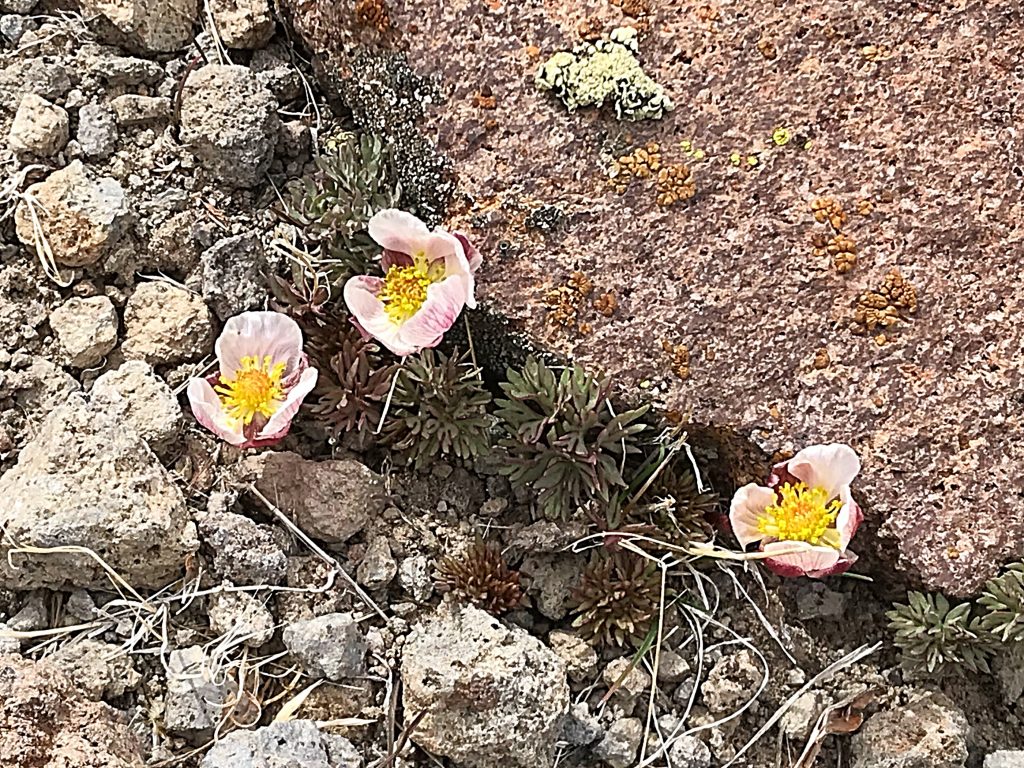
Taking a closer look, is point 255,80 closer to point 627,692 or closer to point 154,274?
point 154,274

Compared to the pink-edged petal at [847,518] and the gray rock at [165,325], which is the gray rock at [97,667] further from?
the pink-edged petal at [847,518]

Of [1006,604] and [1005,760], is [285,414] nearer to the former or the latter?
[1006,604]

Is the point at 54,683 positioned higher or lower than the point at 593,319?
lower

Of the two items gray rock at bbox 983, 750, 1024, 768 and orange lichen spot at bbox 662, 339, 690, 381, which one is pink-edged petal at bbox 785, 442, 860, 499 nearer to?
orange lichen spot at bbox 662, 339, 690, 381

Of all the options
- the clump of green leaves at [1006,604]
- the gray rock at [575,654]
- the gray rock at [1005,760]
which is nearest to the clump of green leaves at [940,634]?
the clump of green leaves at [1006,604]

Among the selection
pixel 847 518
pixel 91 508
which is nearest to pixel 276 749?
pixel 91 508

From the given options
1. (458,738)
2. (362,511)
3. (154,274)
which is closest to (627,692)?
(458,738)

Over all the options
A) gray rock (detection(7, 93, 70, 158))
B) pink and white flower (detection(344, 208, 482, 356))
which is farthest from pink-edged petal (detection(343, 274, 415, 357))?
gray rock (detection(7, 93, 70, 158))
